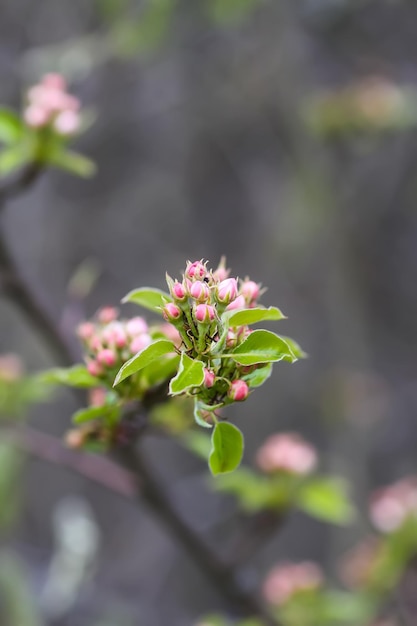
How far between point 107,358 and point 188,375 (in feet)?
0.78

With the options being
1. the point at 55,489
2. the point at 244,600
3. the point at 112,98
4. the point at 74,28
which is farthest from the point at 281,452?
the point at 55,489

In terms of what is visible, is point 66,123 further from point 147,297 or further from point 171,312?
point 171,312

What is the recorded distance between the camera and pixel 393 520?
145cm

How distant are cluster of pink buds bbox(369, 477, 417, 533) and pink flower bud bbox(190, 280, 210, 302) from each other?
3.06 feet

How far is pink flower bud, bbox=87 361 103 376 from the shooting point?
87cm

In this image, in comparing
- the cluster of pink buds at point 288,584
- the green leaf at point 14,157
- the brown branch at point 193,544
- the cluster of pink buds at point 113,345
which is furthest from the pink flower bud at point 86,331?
the cluster of pink buds at point 288,584

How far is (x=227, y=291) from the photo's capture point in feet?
2.31

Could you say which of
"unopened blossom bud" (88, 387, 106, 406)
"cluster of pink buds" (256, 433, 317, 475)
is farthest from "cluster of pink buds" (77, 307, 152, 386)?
"cluster of pink buds" (256, 433, 317, 475)

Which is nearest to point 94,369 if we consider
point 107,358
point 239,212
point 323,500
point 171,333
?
point 107,358

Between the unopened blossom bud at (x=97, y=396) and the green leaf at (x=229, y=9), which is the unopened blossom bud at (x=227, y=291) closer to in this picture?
the unopened blossom bud at (x=97, y=396)

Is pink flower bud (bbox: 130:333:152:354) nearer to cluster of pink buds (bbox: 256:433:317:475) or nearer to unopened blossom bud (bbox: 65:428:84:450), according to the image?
unopened blossom bud (bbox: 65:428:84:450)

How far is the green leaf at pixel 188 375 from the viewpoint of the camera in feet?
2.10

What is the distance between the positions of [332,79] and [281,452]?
2.66 m

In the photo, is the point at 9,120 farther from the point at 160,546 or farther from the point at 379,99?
the point at 160,546
